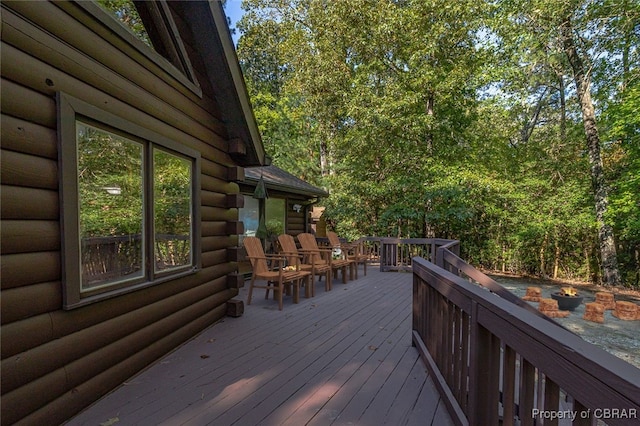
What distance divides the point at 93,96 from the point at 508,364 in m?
2.75

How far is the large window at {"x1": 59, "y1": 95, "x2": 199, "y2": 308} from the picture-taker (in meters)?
1.90

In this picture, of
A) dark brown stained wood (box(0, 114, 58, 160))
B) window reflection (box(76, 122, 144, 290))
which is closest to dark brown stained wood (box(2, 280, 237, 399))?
window reflection (box(76, 122, 144, 290))

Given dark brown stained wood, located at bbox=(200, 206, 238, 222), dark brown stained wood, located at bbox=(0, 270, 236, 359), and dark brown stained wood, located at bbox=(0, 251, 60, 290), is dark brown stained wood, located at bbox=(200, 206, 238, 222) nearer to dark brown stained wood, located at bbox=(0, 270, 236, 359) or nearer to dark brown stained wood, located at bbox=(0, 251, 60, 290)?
dark brown stained wood, located at bbox=(0, 270, 236, 359)

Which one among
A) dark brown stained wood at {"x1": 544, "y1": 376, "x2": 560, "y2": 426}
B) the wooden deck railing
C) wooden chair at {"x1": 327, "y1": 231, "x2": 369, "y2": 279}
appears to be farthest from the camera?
wooden chair at {"x1": 327, "y1": 231, "x2": 369, "y2": 279}

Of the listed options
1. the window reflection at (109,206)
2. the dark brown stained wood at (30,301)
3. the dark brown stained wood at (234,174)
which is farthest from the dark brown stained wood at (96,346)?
the dark brown stained wood at (234,174)

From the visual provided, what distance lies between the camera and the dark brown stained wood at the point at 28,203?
1568 mm

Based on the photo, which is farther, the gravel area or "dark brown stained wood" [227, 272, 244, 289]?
the gravel area

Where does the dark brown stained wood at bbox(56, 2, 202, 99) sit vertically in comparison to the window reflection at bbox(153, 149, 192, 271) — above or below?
above

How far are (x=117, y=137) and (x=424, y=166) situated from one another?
28.6 feet

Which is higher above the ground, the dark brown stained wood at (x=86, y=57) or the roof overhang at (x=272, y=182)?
the dark brown stained wood at (x=86, y=57)

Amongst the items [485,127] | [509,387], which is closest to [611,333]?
[509,387]

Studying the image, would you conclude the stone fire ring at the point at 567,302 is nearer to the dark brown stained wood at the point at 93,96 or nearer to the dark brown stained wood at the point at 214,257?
the dark brown stained wood at the point at 214,257

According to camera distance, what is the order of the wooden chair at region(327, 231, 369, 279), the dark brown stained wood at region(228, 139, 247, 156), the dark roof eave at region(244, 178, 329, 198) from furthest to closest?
the wooden chair at region(327, 231, 369, 279) → the dark roof eave at region(244, 178, 329, 198) → the dark brown stained wood at region(228, 139, 247, 156)

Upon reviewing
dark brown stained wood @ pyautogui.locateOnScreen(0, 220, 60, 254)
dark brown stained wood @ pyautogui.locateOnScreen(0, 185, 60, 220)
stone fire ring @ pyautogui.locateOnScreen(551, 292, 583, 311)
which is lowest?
Answer: stone fire ring @ pyautogui.locateOnScreen(551, 292, 583, 311)
